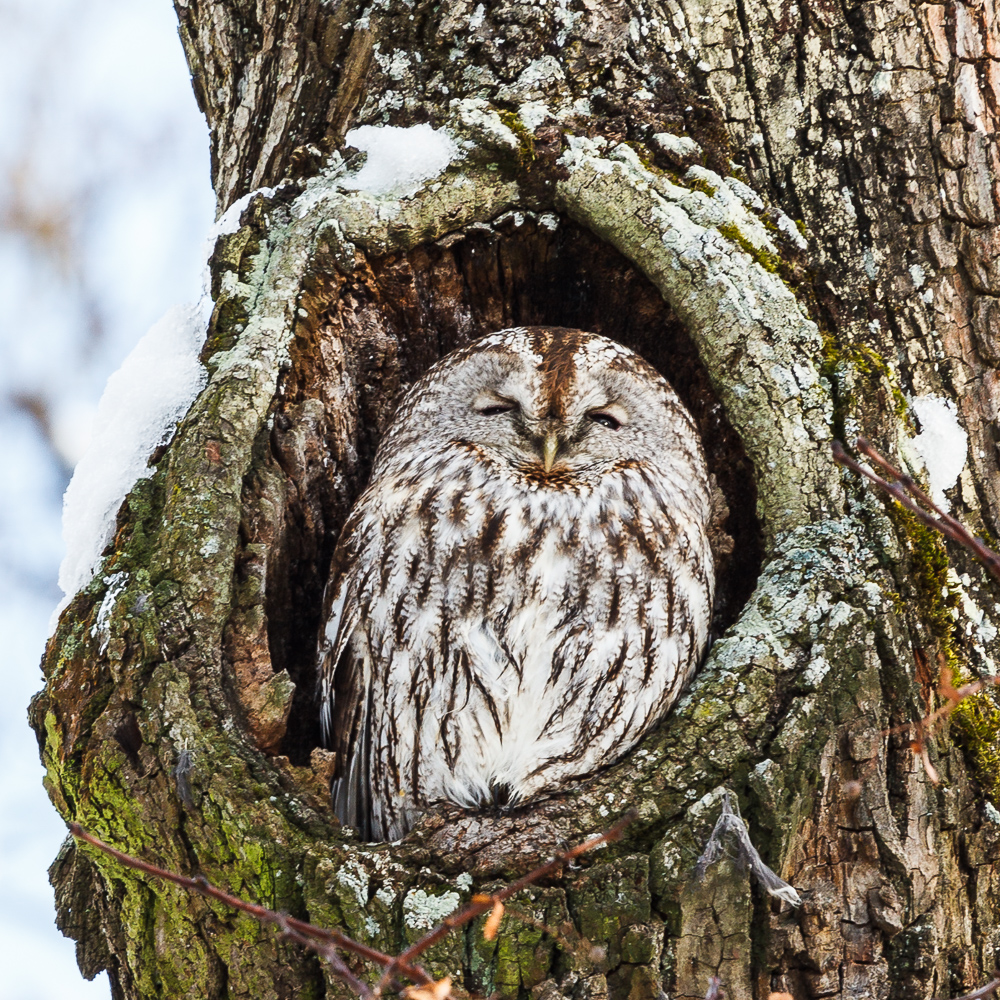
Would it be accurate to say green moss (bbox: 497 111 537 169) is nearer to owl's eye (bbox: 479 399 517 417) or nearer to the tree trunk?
the tree trunk

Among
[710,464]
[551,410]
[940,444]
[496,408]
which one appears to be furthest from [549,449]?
[940,444]

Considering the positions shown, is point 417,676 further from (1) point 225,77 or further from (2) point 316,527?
(1) point 225,77

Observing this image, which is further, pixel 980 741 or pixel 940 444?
pixel 940 444

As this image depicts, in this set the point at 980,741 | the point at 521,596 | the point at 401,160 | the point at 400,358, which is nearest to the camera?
the point at 980,741

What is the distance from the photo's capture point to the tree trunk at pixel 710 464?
1.68 meters

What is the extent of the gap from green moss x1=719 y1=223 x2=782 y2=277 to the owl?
1.16 ft

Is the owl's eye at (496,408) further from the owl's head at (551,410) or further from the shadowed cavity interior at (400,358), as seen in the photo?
the shadowed cavity interior at (400,358)

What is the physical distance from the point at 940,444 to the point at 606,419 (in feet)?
2.41

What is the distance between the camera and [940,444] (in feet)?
6.94

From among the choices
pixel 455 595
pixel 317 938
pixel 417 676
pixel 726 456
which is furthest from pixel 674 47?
pixel 317 938

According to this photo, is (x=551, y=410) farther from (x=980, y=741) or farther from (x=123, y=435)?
(x=980, y=741)

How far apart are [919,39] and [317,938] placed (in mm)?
2321

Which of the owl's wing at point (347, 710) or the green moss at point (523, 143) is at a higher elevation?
the green moss at point (523, 143)

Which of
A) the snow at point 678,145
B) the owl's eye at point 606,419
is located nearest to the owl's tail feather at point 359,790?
the owl's eye at point 606,419
